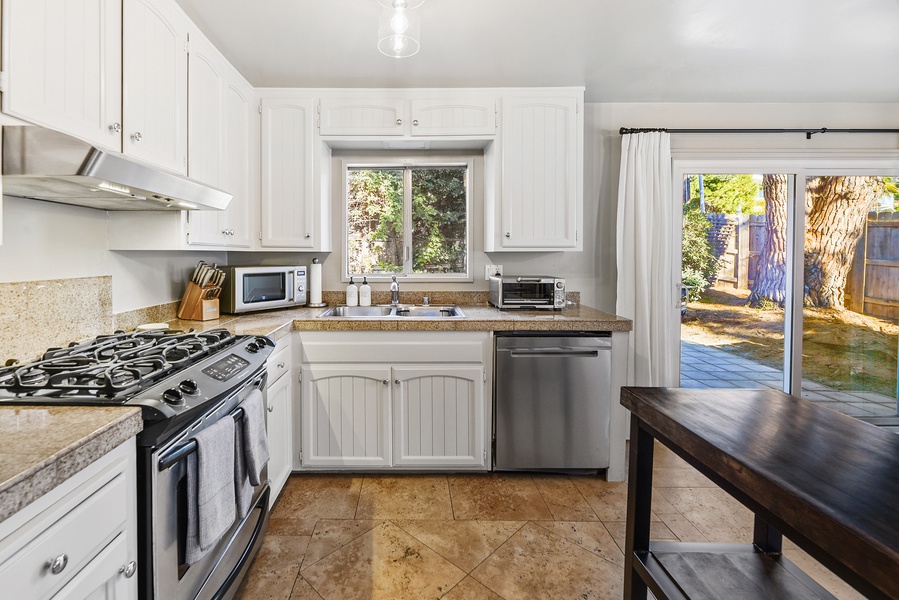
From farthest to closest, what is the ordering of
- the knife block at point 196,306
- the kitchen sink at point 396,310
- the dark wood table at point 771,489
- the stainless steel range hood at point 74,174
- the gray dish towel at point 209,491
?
the kitchen sink at point 396,310 → the knife block at point 196,306 → the gray dish towel at point 209,491 → the stainless steel range hood at point 74,174 → the dark wood table at point 771,489

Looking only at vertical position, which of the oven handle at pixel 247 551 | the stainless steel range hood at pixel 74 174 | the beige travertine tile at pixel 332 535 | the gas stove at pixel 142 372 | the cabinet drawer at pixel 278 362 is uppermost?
the stainless steel range hood at pixel 74 174

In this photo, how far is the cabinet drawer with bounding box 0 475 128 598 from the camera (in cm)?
71

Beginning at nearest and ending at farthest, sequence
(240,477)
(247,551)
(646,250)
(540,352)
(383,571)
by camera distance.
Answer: (240,477) → (247,551) → (383,571) → (540,352) → (646,250)

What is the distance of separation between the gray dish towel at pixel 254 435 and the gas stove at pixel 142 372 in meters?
0.12

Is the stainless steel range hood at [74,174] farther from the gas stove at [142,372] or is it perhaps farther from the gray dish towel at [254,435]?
the gray dish towel at [254,435]

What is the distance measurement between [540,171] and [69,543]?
267 cm

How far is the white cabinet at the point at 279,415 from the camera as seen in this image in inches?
81.4

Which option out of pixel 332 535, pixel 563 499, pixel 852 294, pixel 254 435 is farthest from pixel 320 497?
pixel 852 294

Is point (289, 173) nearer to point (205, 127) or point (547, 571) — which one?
point (205, 127)

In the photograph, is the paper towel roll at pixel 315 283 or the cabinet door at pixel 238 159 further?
the paper towel roll at pixel 315 283

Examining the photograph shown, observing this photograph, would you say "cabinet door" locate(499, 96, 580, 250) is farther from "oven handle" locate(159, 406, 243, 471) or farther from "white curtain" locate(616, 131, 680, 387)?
"oven handle" locate(159, 406, 243, 471)

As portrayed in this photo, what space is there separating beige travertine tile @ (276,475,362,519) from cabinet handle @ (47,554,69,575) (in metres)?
1.44

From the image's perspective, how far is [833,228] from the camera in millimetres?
3230

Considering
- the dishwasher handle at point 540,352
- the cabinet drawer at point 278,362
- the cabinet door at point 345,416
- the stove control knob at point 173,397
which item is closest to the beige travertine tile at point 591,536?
the dishwasher handle at point 540,352
